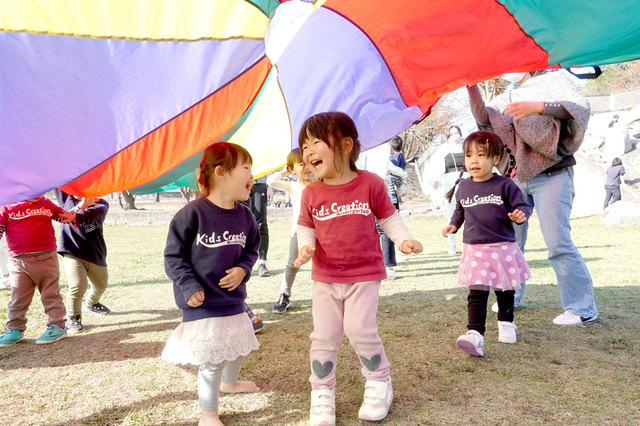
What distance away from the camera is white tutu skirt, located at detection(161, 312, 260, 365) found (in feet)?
7.02

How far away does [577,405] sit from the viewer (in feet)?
7.17

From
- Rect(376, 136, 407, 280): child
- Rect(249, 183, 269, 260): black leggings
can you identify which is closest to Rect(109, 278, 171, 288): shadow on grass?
Rect(249, 183, 269, 260): black leggings

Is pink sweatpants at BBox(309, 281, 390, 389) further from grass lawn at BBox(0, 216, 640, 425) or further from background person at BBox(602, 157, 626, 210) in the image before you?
background person at BBox(602, 157, 626, 210)

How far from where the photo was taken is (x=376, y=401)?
2139mm

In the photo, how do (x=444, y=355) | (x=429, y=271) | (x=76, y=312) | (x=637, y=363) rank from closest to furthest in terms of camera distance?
(x=637, y=363)
(x=444, y=355)
(x=76, y=312)
(x=429, y=271)

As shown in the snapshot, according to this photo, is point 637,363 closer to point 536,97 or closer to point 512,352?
point 512,352

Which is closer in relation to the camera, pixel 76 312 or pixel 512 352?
pixel 512 352

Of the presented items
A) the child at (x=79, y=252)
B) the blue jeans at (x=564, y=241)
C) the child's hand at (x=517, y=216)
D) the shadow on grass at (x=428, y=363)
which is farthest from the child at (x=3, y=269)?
the blue jeans at (x=564, y=241)

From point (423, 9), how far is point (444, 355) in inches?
82.4

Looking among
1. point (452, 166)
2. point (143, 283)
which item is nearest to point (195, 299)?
point (143, 283)

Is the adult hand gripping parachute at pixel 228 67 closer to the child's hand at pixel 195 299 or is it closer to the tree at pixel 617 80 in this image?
the child's hand at pixel 195 299

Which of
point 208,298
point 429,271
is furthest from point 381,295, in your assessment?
point 208,298

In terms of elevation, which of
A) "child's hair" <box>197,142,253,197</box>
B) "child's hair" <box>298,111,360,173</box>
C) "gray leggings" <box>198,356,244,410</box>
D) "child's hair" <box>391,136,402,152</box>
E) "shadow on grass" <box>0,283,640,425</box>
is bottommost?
"shadow on grass" <box>0,283,640,425</box>

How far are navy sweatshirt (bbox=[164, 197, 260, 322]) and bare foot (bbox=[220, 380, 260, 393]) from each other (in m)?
0.50
